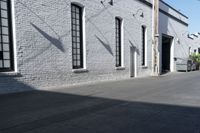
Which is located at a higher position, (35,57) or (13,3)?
(13,3)

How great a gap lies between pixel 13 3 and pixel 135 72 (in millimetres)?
13364

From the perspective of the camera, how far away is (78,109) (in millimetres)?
8047

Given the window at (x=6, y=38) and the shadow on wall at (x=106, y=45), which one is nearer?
the window at (x=6, y=38)

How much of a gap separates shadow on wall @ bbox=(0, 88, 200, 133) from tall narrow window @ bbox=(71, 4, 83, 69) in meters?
5.31

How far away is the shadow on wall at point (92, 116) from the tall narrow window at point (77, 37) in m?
5.31

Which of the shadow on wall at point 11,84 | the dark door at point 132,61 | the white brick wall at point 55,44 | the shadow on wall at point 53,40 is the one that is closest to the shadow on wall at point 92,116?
the shadow on wall at point 11,84

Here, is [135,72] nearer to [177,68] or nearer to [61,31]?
[61,31]

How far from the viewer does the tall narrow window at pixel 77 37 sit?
14.7 m

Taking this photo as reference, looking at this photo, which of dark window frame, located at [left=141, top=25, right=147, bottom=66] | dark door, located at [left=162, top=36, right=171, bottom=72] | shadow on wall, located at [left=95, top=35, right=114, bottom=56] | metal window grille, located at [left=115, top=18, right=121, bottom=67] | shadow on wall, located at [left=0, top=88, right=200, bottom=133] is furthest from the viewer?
dark door, located at [left=162, top=36, right=171, bottom=72]

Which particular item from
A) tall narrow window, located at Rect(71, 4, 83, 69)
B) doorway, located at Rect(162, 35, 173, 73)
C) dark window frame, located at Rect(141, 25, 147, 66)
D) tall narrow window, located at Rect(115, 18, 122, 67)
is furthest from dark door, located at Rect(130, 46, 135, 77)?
doorway, located at Rect(162, 35, 173, 73)

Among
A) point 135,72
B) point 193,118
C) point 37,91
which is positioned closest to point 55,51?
point 37,91

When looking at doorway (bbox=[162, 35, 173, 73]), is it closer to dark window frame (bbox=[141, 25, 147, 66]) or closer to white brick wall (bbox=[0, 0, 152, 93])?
dark window frame (bbox=[141, 25, 147, 66])

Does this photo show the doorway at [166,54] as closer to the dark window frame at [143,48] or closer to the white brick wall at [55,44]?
the dark window frame at [143,48]

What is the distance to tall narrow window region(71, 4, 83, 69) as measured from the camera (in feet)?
48.3
